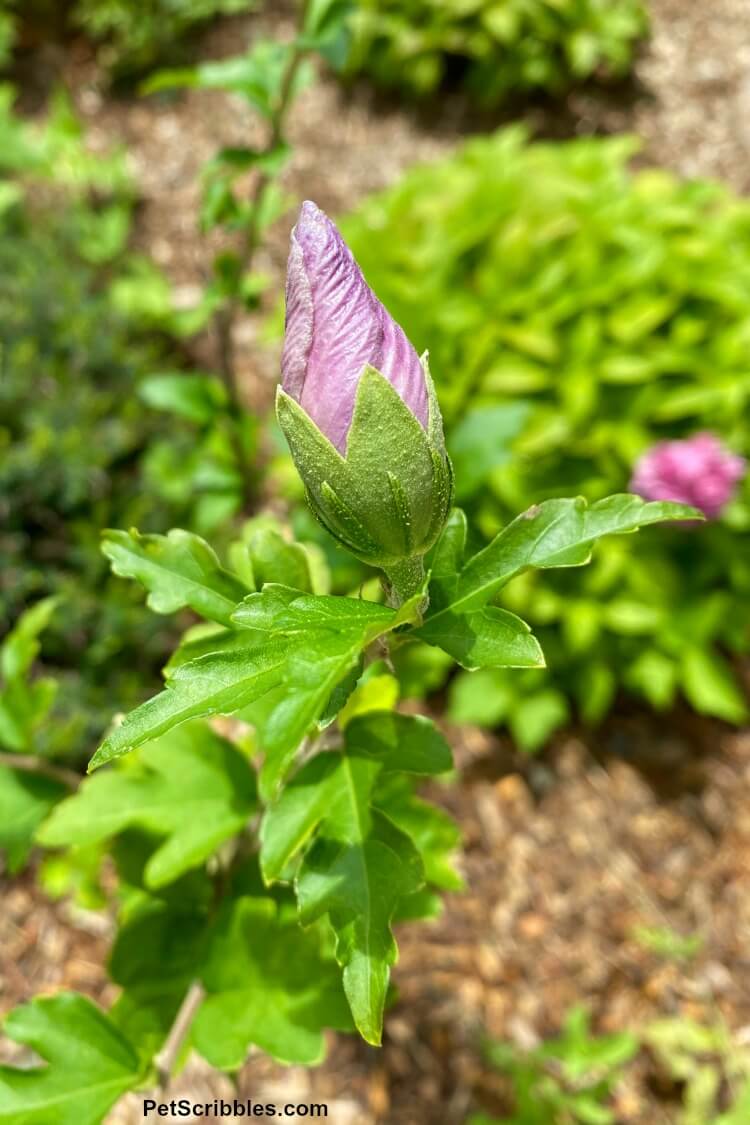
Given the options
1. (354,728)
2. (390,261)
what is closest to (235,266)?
(390,261)

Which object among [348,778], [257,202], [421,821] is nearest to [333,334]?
[348,778]

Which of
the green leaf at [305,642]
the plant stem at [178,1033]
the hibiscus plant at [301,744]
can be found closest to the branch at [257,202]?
the hibiscus plant at [301,744]

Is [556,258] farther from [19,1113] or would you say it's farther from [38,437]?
[19,1113]

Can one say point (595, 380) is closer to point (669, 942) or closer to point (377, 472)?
point (669, 942)

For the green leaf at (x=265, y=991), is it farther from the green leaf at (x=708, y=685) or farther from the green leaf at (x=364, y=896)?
the green leaf at (x=708, y=685)

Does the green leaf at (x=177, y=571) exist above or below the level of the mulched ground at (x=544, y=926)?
above

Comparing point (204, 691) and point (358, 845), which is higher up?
point (204, 691)
